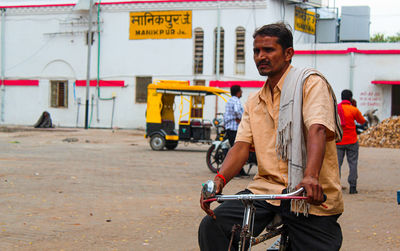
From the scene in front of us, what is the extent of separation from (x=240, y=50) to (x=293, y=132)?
27.9 metres

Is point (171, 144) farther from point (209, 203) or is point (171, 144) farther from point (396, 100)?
point (209, 203)

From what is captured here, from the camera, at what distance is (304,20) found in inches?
1304

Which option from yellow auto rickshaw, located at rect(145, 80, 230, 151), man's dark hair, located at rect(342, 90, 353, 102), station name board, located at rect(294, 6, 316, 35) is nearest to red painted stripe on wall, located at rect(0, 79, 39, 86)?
station name board, located at rect(294, 6, 316, 35)

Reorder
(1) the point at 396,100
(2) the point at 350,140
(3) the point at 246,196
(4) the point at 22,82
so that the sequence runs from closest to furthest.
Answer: (3) the point at 246,196 < (2) the point at 350,140 < (1) the point at 396,100 < (4) the point at 22,82

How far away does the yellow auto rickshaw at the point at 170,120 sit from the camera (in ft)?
61.0

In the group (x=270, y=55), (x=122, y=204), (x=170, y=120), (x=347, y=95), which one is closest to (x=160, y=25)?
(x=170, y=120)

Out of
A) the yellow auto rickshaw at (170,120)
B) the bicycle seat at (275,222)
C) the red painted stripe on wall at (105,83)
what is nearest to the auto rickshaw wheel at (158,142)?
the yellow auto rickshaw at (170,120)

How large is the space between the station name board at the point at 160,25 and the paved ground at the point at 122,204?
17180 mm

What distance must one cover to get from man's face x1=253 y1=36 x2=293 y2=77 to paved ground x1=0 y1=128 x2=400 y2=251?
2.92 metres

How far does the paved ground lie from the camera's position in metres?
6.11

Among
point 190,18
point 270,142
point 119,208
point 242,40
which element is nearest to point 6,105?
point 190,18

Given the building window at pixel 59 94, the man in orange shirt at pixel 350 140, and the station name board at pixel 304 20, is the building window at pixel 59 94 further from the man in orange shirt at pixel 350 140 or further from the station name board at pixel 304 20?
the man in orange shirt at pixel 350 140

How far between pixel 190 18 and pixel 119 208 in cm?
2434

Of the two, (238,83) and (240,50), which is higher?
(240,50)
